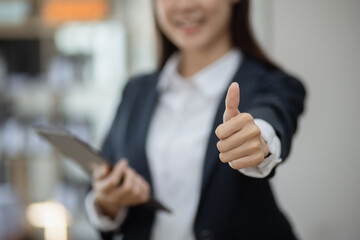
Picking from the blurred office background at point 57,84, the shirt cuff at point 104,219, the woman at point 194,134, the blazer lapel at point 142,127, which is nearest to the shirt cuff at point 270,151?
the woman at point 194,134

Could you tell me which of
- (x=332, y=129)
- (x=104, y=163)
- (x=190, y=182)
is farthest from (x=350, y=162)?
(x=104, y=163)

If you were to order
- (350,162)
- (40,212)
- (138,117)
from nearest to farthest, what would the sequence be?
(138,117) < (350,162) < (40,212)

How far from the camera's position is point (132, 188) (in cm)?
93

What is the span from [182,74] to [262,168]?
1.80ft

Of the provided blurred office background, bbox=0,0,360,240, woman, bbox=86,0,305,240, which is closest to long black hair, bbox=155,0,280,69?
woman, bbox=86,0,305,240

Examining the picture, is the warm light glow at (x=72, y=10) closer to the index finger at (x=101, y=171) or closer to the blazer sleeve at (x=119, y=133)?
the blazer sleeve at (x=119, y=133)

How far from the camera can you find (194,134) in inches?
39.9

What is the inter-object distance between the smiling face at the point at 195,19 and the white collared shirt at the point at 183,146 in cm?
9

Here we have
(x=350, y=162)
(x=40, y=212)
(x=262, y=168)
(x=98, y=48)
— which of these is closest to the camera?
(x=262, y=168)

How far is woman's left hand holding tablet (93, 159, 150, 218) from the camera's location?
93cm

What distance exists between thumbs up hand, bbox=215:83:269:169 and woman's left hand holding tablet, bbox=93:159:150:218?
389mm

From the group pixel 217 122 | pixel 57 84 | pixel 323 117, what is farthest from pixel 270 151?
pixel 57 84

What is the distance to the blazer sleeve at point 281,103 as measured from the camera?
27.8 inches

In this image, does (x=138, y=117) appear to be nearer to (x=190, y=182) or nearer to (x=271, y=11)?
(x=190, y=182)
